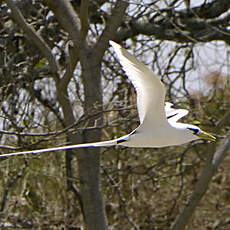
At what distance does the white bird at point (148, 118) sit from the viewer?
2.05m

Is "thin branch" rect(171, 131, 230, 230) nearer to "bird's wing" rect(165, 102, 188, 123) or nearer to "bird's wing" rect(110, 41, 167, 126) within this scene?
"bird's wing" rect(165, 102, 188, 123)

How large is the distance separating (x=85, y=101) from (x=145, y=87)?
5.35 ft

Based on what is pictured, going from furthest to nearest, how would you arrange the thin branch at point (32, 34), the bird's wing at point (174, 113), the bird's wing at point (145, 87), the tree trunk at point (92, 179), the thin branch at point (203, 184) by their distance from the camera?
1. the thin branch at point (203, 184)
2. the tree trunk at point (92, 179)
3. the thin branch at point (32, 34)
4. the bird's wing at point (174, 113)
5. the bird's wing at point (145, 87)

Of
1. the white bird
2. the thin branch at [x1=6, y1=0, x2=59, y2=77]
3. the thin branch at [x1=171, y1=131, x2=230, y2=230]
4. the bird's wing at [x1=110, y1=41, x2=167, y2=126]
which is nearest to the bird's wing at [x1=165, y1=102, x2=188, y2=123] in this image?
the white bird

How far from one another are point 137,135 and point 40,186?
266 cm

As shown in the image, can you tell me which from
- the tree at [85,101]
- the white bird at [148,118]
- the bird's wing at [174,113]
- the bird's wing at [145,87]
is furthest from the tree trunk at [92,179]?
the bird's wing at [145,87]

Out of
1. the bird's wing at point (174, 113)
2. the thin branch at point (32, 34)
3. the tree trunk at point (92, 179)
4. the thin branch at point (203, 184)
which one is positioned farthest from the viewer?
the thin branch at point (203, 184)

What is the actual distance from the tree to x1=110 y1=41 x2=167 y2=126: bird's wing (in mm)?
650

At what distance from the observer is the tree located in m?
3.32

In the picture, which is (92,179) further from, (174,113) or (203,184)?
(174,113)

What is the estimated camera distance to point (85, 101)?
146 inches

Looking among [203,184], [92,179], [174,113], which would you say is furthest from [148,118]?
[203,184]

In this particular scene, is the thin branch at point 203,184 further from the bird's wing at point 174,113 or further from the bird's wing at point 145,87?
the bird's wing at point 145,87

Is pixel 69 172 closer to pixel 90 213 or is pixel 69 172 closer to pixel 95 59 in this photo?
pixel 90 213
